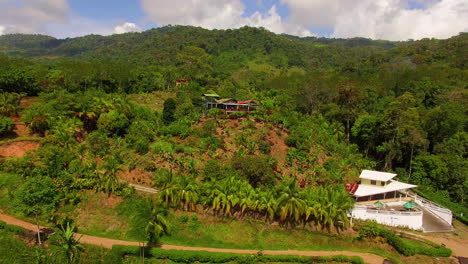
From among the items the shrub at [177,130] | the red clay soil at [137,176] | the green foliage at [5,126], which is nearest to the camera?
the red clay soil at [137,176]

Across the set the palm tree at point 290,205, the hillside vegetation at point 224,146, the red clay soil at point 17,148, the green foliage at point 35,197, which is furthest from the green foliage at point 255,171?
the red clay soil at point 17,148

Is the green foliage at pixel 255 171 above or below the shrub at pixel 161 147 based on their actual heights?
below

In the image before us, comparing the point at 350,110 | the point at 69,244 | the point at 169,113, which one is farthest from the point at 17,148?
the point at 350,110

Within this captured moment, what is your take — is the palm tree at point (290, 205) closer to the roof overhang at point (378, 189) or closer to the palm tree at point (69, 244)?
the roof overhang at point (378, 189)

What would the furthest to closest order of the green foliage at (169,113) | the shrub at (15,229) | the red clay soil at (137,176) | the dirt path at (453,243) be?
1. the green foliage at (169,113)
2. the red clay soil at (137,176)
3. the dirt path at (453,243)
4. the shrub at (15,229)

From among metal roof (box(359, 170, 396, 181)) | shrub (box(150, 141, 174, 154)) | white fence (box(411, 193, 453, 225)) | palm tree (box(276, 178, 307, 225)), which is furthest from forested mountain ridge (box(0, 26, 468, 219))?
palm tree (box(276, 178, 307, 225))

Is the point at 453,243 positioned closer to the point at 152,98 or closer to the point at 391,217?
the point at 391,217

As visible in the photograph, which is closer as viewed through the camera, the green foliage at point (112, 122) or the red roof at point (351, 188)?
the red roof at point (351, 188)

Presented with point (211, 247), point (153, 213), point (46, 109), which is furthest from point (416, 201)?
point (46, 109)
